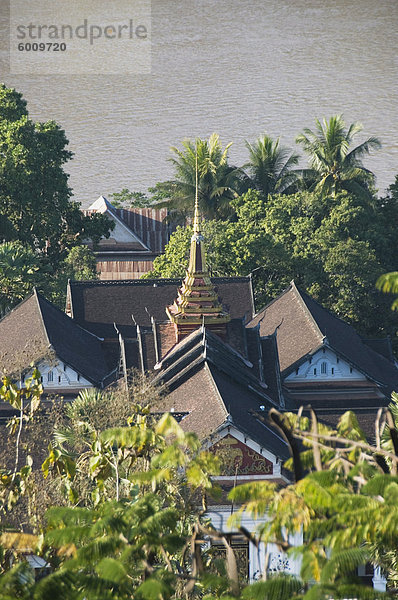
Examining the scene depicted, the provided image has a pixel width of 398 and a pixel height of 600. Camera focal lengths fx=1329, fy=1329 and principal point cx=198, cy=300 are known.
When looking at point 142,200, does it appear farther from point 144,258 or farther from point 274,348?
point 274,348

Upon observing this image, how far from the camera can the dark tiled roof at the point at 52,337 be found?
3412cm

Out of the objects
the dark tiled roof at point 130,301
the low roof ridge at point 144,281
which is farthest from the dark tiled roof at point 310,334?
the low roof ridge at point 144,281

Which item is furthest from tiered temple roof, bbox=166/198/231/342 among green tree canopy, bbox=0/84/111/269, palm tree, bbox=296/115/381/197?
palm tree, bbox=296/115/381/197

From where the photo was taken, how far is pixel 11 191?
148 ft

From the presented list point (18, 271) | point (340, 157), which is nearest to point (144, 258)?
point (340, 157)

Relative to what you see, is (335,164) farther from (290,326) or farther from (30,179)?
(290,326)

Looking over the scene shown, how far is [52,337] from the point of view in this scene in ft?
→ 114

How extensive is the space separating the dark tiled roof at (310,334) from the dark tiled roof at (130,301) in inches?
35.2

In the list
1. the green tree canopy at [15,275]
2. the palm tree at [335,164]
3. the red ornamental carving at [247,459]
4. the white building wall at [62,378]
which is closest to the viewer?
the red ornamental carving at [247,459]

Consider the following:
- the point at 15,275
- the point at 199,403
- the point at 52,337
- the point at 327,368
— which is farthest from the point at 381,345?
the point at 199,403

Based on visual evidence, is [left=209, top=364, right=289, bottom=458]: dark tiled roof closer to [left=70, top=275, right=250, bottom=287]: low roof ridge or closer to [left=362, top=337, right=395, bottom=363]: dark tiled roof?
[left=70, top=275, right=250, bottom=287]: low roof ridge

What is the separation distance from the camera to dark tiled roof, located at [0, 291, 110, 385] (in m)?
34.1

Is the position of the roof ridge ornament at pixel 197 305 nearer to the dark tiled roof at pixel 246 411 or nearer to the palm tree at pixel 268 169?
the dark tiled roof at pixel 246 411

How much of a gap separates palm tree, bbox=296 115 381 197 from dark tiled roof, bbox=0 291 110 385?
14076 millimetres
